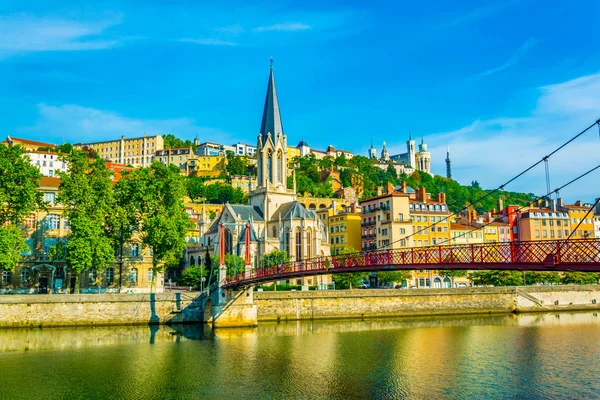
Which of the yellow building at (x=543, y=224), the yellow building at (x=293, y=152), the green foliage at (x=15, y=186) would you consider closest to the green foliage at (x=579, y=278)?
the yellow building at (x=543, y=224)

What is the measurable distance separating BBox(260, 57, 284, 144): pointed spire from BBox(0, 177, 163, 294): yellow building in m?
30.9

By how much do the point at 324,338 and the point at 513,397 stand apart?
1733 cm

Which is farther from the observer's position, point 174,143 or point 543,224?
point 174,143

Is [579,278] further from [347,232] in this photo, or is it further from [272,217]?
[272,217]

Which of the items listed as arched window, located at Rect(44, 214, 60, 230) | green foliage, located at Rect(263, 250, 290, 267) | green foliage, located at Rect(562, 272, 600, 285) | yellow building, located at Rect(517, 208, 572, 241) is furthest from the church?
yellow building, located at Rect(517, 208, 572, 241)

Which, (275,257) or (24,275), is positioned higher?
→ (275,257)

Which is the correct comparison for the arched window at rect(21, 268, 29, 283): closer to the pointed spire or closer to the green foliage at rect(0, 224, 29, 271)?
the green foliage at rect(0, 224, 29, 271)

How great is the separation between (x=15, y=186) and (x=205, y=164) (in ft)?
385

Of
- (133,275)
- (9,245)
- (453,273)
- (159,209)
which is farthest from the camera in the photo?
(453,273)

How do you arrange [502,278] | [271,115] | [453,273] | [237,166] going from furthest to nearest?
[237,166] < [271,115] < [453,273] < [502,278]

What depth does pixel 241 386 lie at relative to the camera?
28.2 meters

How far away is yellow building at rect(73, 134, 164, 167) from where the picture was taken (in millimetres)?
174000

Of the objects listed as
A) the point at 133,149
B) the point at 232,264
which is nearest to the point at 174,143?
the point at 133,149

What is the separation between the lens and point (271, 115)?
282 feet
